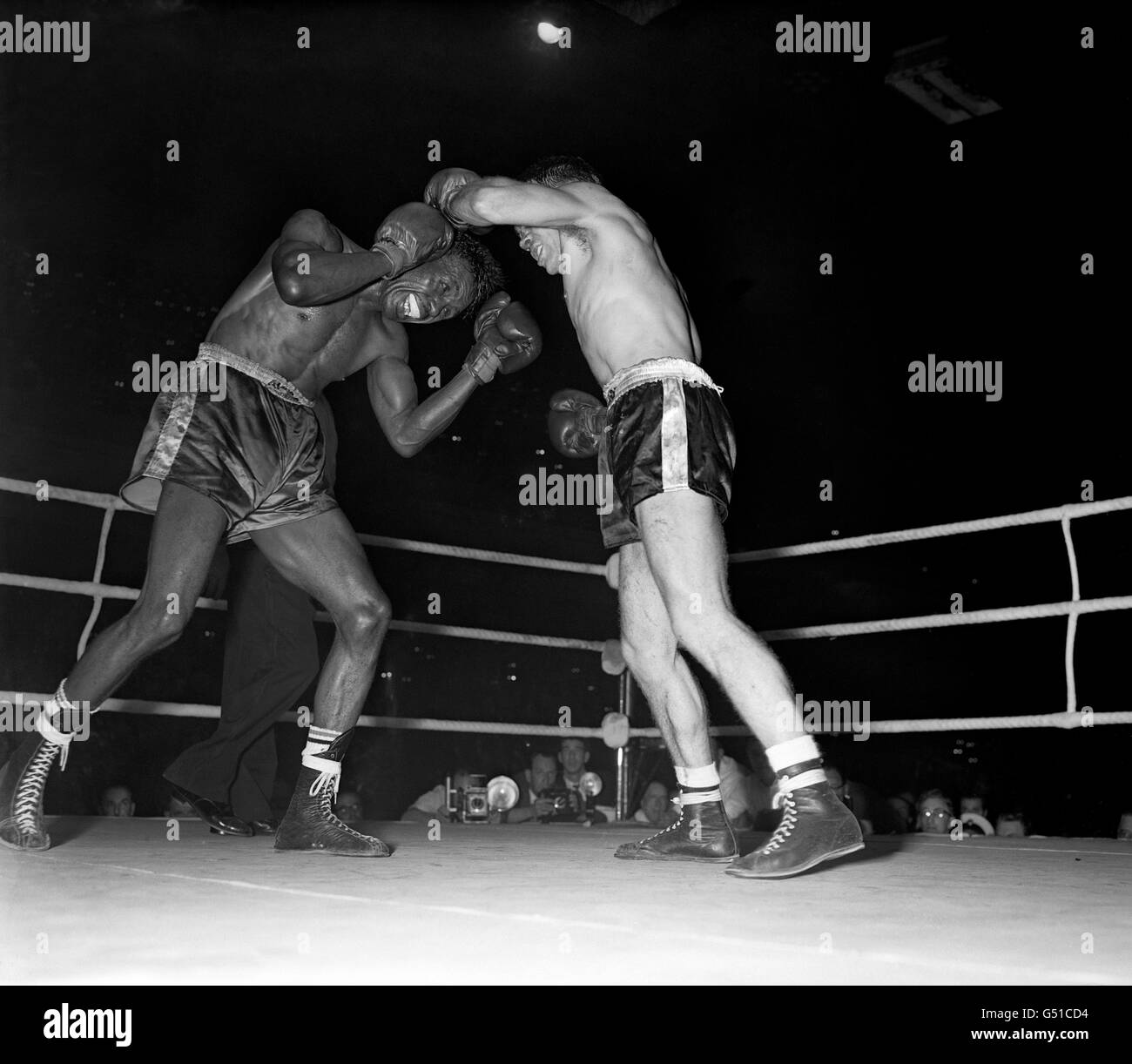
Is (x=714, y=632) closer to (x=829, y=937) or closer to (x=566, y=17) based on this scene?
(x=829, y=937)

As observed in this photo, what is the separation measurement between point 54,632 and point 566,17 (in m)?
3.22

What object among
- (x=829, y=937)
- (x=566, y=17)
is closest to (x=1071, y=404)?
(x=566, y=17)

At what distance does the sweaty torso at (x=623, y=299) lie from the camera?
168 cm

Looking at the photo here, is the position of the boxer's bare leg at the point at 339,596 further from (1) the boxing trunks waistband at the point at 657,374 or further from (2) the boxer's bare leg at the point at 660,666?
(1) the boxing trunks waistband at the point at 657,374

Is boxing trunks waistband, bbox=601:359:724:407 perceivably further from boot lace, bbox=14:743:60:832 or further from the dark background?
the dark background

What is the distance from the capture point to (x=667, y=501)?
5.12 feet

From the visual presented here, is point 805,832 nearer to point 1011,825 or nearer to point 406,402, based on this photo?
point 406,402

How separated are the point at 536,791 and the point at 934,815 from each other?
140 cm

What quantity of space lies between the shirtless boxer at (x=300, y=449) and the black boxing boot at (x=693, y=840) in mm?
422

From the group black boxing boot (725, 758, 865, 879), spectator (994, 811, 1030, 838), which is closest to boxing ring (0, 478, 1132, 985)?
black boxing boot (725, 758, 865, 879)

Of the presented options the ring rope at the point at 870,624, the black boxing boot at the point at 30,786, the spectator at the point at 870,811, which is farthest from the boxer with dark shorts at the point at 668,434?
the spectator at the point at 870,811

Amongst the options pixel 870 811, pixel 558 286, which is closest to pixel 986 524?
pixel 870 811

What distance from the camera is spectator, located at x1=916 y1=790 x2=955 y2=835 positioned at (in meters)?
3.82

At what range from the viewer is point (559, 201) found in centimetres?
168
